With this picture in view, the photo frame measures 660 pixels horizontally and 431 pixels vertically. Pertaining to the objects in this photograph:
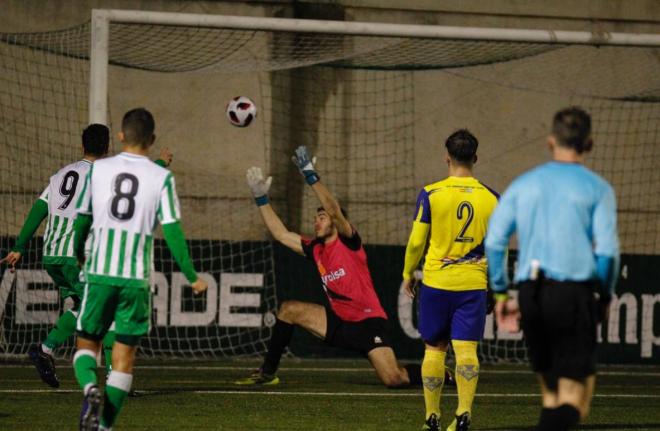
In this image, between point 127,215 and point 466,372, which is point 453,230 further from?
point 127,215

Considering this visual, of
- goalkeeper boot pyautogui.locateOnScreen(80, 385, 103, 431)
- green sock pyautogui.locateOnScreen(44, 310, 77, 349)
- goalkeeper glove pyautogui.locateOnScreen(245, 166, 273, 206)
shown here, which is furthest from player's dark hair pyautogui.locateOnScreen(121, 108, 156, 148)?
green sock pyautogui.locateOnScreen(44, 310, 77, 349)

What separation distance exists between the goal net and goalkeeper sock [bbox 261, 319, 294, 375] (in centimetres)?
296

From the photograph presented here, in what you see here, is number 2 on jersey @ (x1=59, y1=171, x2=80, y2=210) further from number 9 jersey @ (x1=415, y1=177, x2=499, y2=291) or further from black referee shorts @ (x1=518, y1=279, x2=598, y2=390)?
black referee shorts @ (x1=518, y1=279, x2=598, y2=390)

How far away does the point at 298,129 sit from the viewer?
52.2ft

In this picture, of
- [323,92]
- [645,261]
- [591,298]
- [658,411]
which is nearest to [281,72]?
[323,92]

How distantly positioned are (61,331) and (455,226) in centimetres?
342

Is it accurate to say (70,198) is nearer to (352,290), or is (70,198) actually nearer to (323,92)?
(352,290)

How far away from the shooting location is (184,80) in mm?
15656

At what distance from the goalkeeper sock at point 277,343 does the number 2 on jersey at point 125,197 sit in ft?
13.7

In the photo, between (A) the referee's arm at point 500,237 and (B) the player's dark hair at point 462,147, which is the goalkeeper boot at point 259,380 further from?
(A) the referee's arm at point 500,237

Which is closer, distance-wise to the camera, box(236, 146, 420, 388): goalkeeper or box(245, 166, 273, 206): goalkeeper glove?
box(245, 166, 273, 206): goalkeeper glove

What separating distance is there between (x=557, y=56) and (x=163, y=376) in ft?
25.5

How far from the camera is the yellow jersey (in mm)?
7422

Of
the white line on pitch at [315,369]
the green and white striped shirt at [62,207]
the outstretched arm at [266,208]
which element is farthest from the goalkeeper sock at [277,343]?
the green and white striped shirt at [62,207]
